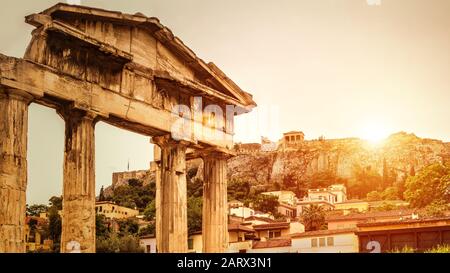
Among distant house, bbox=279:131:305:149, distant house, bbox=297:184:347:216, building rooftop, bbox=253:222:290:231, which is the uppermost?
distant house, bbox=279:131:305:149

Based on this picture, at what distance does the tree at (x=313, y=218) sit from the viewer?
43.0 meters

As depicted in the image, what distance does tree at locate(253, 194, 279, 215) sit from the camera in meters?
50.6

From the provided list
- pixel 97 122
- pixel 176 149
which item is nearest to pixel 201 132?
pixel 176 149

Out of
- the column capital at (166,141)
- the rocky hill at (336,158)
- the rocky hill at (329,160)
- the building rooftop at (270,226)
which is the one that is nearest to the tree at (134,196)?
the rocky hill at (329,160)

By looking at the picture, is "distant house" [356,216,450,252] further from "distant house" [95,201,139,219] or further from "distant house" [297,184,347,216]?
"distant house" [297,184,347,216]

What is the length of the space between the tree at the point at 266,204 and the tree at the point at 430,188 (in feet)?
50.5

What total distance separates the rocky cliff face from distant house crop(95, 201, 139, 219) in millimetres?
16446

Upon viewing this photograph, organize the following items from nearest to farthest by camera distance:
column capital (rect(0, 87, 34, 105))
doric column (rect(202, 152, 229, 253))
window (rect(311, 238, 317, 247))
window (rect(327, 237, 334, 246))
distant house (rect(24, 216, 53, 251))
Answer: column capital (rect(0, 87, 34, 105)) → doric column (rect(202, 152, 229, 253)) → window (rect(327, 237, 334, 246)) → distant house (rect(24, 216, 53, 251)) → window (rect(311, 238, 317, 247))

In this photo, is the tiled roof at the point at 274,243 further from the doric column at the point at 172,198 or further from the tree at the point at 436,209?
the doric column at the point at 172,198

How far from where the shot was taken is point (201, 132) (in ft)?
68.5

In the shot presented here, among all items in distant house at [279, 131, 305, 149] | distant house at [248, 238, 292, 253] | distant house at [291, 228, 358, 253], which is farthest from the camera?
distant house at [279, 131, 305, 149]

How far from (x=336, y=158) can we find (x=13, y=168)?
51939 millimetres

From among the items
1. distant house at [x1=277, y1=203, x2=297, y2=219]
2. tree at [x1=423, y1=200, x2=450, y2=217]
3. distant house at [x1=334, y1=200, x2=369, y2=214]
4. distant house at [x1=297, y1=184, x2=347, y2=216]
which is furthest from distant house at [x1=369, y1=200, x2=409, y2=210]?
distant house at [x1=277, y1=203, x2=297, y2=219]
